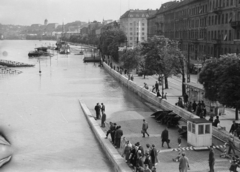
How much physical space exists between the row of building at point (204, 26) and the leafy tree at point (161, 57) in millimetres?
7551

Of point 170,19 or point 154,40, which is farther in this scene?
point 170,19

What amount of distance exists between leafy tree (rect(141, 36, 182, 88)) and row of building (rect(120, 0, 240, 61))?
755 cm

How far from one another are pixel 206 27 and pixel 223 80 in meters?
50.4

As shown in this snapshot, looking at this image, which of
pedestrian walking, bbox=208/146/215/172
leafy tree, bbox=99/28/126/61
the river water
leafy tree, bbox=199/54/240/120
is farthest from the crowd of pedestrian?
leafy tree, bbox=99/28/126/61

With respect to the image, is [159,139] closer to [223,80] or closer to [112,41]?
[223,80]

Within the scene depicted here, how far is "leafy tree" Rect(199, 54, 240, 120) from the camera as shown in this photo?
27.0 meters

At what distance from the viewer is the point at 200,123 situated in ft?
74.5

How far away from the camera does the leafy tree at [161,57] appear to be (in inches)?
1909

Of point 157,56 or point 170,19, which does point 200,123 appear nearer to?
point 157,56

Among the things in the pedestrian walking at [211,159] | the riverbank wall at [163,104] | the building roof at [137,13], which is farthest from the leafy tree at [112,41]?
the pedestrian walking at [211,159]

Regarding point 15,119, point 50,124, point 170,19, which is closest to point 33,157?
point 50,124

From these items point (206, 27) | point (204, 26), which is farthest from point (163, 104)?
point (204, 26)

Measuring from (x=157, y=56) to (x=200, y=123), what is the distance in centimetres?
2852

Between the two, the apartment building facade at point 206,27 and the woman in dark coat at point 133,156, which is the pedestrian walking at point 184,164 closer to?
the woman in dark coat at point 133,156
